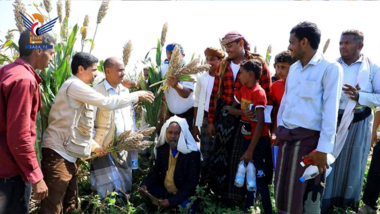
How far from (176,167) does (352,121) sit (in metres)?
1.87

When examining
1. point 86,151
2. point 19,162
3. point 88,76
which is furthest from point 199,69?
point 19,162

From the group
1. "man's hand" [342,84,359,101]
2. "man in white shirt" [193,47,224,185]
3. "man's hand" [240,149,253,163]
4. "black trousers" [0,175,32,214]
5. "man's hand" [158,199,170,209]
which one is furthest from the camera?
"man in white shirt" [193,47,224,185]

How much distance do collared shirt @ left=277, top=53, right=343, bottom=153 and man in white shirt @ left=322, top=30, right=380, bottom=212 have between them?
3.03 feet

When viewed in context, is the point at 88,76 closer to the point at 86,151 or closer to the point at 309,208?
the point at 86,151

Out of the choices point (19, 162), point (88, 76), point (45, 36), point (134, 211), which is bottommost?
point (134, 211)

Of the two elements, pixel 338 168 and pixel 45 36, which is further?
pixel 338 168

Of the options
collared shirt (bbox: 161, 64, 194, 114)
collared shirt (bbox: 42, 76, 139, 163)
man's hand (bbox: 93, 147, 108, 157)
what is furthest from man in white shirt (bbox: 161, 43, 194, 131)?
collared shirt (bbox: 42, 76, 139, 163)

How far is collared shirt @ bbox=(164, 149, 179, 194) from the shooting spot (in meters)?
3.58

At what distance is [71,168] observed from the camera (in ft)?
9.83

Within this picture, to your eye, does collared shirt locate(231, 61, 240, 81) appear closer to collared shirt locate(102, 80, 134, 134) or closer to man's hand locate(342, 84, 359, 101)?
man's hand locate(342, 84, 359, 101)

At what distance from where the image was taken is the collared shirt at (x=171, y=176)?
3582 millimetres

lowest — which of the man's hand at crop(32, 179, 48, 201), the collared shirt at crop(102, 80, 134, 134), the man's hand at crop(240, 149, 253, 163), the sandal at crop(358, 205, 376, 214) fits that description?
the sandal at crop(358, 205, 376, 214)

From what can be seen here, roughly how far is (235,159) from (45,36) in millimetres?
2150

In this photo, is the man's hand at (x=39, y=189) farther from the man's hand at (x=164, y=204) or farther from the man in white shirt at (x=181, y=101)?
the man in white shirt at (x=181, y=101)
